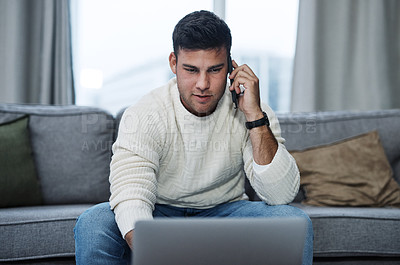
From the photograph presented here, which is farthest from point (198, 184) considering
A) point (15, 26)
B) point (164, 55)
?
point (15, 26)

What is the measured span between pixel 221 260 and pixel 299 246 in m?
0.16

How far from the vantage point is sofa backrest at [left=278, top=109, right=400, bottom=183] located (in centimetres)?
212

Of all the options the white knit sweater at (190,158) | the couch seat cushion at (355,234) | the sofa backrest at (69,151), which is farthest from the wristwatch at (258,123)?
the sofa backrest at (69,151)

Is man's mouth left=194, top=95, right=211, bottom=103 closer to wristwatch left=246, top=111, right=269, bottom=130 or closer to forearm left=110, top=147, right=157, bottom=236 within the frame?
wristwatch left=246, top=111, right=269, bottom=130

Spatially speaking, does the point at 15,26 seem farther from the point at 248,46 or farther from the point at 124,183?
the point at 124,183

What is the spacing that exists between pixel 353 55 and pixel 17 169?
95.5 inches

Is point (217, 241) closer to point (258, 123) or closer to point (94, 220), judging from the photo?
point (94, 220)

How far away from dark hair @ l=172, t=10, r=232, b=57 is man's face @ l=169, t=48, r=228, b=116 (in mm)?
22

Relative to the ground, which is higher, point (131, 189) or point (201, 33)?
point (201, 33)

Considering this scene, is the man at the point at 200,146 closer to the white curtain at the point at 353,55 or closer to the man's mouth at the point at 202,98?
the man's mouth at the point at 202,98

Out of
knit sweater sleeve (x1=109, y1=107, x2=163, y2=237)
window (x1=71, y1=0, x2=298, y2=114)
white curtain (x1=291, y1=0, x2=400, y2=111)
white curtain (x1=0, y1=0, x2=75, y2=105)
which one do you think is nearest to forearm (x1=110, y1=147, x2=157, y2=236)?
knit sweater sleeve (x1=109, y1=107, x2=163, y2=237)

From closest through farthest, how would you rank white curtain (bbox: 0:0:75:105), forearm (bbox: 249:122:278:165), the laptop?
the laptop < forearm (bbox: 249:122:278:165) < white curtain (bbox: 0:0:75:105)

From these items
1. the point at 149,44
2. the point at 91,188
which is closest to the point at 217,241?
the point at 91,188

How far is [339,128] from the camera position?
217cm
